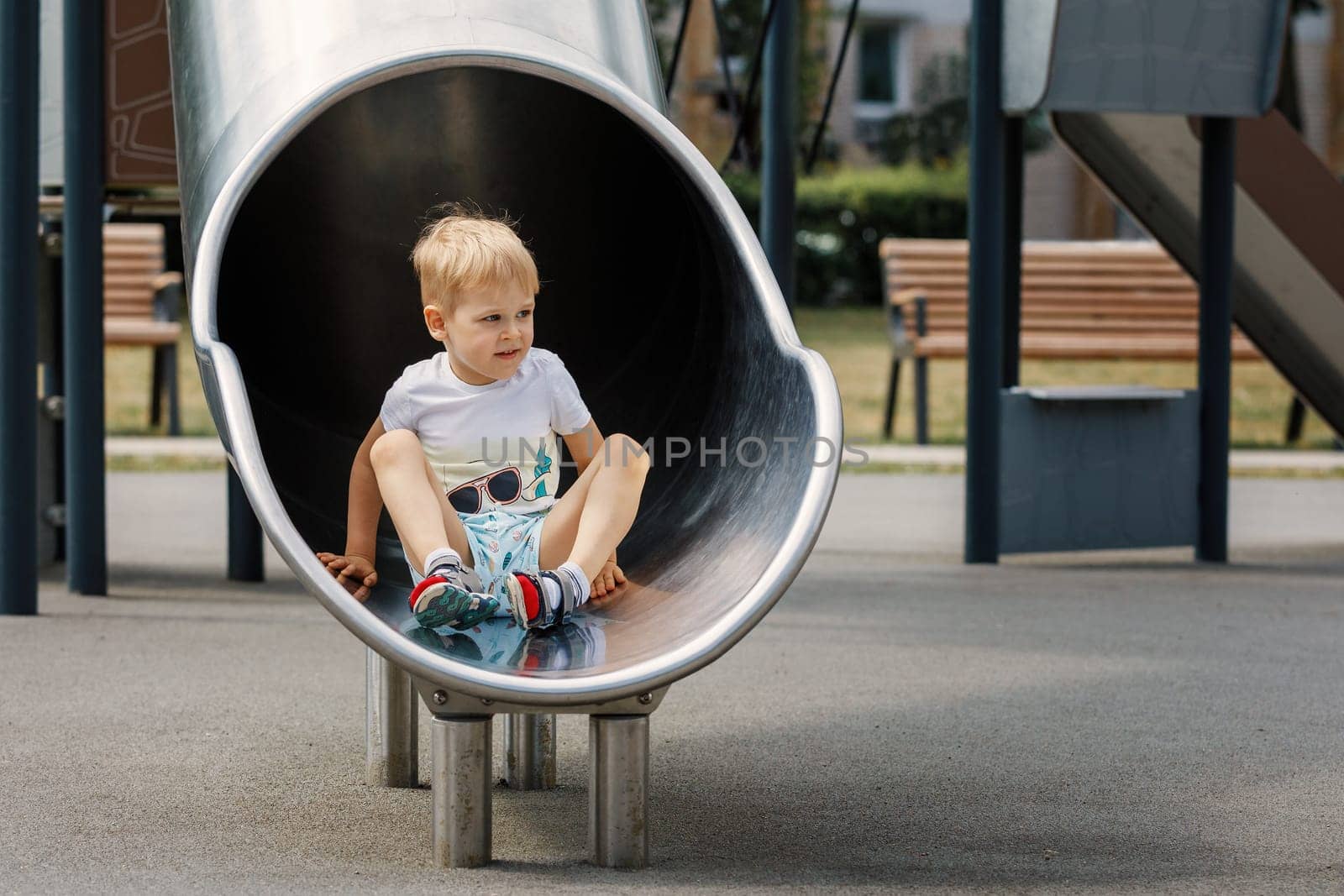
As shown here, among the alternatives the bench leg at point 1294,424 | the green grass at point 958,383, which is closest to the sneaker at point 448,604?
the green grass at point 958,383

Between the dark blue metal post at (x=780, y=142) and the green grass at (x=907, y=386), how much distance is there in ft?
15.1

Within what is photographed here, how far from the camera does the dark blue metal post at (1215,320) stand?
630 cm

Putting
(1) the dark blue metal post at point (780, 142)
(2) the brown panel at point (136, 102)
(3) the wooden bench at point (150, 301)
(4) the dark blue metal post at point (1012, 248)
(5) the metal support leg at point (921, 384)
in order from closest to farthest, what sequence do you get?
(2) the brown panel at point (136, 102) → (1) the dark blue metal post at point (780, 142) → (4) the dark blue metal post at point (1012, 248) → (3) the wooden bench at point (150, 301) → (5) the metal support leg at point (921, 384)

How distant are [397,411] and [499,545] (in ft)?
1.02

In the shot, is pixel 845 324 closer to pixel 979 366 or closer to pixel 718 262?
pixel 979 366

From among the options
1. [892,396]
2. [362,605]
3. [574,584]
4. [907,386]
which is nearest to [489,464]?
[574,584]

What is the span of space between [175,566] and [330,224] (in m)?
2.12

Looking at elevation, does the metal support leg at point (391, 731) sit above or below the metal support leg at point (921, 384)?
below

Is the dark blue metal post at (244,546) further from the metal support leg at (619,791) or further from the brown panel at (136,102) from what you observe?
the metal support leg at (619,791)

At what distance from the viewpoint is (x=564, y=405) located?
3340 millimetres

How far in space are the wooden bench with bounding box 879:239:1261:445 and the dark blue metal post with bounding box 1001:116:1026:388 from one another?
3328 millimetres

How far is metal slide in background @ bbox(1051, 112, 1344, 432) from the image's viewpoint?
7.07 metres

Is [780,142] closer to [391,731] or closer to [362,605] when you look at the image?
[391,731]

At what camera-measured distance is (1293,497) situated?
836 cm
